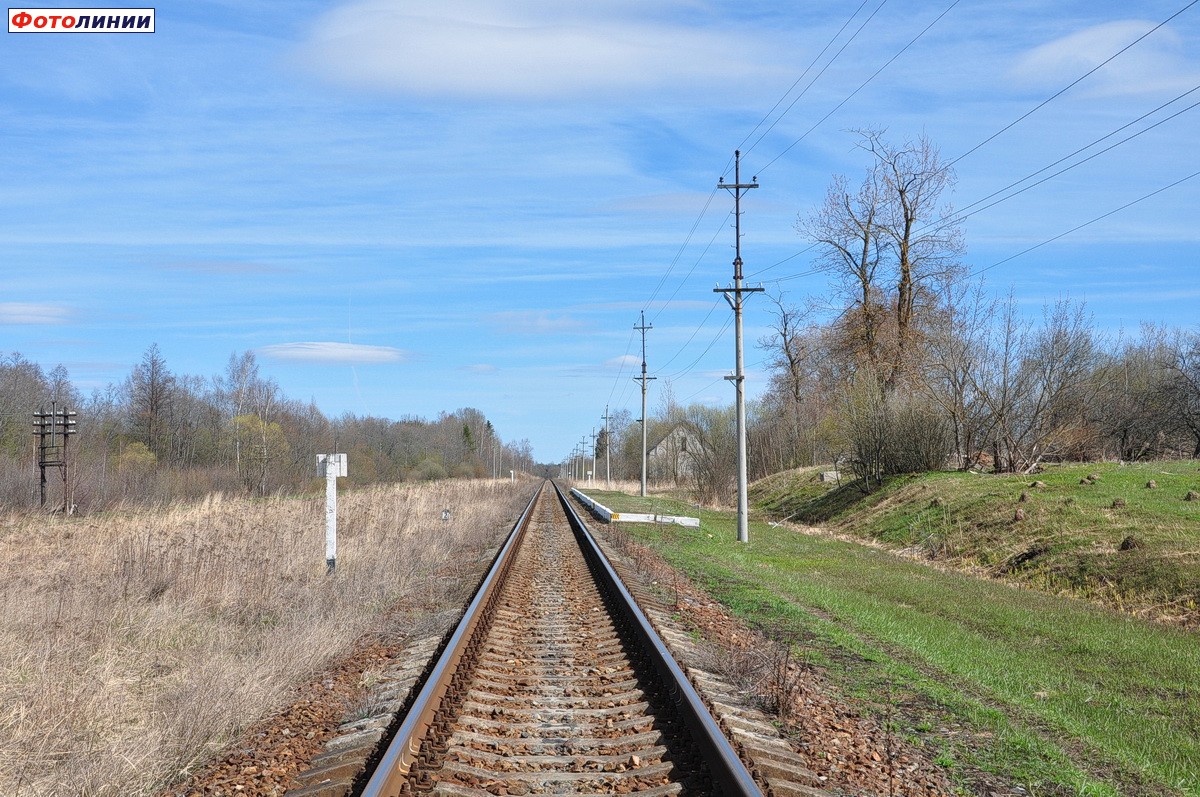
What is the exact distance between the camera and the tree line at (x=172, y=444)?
37759 mm

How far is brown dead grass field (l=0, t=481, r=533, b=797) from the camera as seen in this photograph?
5531 millimetres

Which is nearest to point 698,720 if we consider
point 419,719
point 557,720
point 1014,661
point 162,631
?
point 557,720

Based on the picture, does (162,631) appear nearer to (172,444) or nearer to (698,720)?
(698,720)

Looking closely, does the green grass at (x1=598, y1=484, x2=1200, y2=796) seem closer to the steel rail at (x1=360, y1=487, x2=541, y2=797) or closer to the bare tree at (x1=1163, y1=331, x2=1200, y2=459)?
the steel rail at (x1=360, y1=487, x2=541, y2=797)

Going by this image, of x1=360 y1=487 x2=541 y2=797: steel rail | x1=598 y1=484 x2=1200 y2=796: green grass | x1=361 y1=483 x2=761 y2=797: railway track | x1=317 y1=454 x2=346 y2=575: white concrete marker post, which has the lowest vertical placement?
x1=598 y1=484 x2=1200 y2=796: green grass

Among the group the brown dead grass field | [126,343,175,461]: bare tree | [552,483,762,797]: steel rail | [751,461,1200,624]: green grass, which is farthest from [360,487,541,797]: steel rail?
[126,343,175,461]: bare tree

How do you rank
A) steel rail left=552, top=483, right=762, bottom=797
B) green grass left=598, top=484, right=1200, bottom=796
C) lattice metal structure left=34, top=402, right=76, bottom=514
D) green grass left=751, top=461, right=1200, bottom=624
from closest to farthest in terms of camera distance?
steel rail left=552, top=483, right=762, bottom=797 → green grass left=598, top=484, right=1200, bottom=796 → green grass left=751, top=461, right=1200, bottom=624 → lattice metal structure left=34, top=402, right=76, bottom=514

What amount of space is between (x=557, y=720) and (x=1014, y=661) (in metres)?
5.36

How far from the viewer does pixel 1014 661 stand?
9.59 m

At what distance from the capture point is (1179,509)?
16.8 metres

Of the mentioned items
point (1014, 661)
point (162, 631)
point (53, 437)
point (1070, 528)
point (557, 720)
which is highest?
point (53, 437)

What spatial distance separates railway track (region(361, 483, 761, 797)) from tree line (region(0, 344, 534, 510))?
2322cm

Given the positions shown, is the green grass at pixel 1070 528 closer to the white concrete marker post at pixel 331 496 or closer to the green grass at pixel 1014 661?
the green grass at pixel 1014 661

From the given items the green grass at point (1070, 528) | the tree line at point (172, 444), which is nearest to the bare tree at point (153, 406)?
the tree line at point (172, 444)
